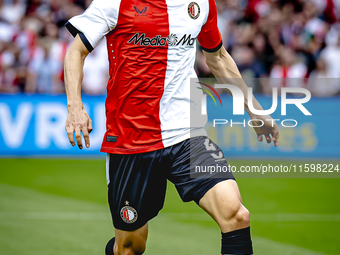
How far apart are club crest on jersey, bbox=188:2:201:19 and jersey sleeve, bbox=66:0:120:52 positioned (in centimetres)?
54

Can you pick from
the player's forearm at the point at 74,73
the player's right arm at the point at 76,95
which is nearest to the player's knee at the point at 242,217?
the player's right arm at the point at 76,95

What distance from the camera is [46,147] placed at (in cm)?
1009

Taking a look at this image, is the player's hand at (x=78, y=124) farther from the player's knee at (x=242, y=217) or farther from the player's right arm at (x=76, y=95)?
the player's knee at (x=242, y=217)

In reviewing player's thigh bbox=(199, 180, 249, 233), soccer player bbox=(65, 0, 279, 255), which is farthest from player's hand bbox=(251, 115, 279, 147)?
player's thigh bbox=(199, 180, 249, 233)

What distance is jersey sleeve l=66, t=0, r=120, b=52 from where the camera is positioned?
3391 millimetres

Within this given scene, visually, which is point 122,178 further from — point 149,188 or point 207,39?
point 207,39

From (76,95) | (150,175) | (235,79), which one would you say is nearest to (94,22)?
(76,95)

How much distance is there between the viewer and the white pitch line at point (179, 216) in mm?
6453

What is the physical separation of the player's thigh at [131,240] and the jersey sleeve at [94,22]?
137cm

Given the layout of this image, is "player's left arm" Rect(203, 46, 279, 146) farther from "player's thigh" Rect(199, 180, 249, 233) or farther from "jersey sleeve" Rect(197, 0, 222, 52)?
"player's thigh" Rect(199, 180, 249, 233)

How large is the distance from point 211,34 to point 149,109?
834 millimetres

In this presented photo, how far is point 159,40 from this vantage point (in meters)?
3.59

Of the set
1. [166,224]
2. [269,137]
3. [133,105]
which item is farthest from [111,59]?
[166,224]

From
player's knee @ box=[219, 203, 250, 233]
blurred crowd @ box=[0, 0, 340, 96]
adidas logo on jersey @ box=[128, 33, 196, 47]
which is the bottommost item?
blurred crowd @ box=[0, 0, 340, 96]
